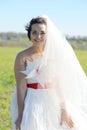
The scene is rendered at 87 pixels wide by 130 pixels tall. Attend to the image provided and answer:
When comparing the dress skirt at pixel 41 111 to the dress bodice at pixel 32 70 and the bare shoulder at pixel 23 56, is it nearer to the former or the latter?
the dress bodice at pixel 32 70

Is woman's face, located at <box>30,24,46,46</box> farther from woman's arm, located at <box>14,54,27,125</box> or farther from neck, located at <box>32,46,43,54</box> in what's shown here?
woman's arm, located at <box>14,54,27,125</box>

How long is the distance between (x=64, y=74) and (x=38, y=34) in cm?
53

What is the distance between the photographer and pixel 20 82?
441 centimetres

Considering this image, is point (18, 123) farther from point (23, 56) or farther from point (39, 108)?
point (23, 56)

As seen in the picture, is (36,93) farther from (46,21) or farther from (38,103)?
(46,21)

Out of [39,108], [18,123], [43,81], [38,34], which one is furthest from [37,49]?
[18,123]

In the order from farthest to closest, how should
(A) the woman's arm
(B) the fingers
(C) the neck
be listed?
(B) the fingers, (C) the neck, (A) the woman's arm

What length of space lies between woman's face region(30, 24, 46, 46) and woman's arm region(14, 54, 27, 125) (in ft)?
0.72

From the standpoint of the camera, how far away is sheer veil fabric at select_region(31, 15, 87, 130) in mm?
4492

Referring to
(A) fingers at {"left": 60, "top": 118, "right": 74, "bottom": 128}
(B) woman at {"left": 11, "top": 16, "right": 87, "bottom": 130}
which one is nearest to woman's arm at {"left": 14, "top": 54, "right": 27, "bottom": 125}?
(B) woman at {"left": 11, "top": 16, "right": 87, "bottom": 130}

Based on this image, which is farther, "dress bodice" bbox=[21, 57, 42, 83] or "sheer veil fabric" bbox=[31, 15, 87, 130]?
"sheer veil fabric" bbox=[31, 15, 87, 130]

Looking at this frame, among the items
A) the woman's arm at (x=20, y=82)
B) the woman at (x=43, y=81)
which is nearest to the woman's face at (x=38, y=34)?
the woman at (x=43, y=81)

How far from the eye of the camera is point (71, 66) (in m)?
4.69

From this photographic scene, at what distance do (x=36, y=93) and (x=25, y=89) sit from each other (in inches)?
4.8
